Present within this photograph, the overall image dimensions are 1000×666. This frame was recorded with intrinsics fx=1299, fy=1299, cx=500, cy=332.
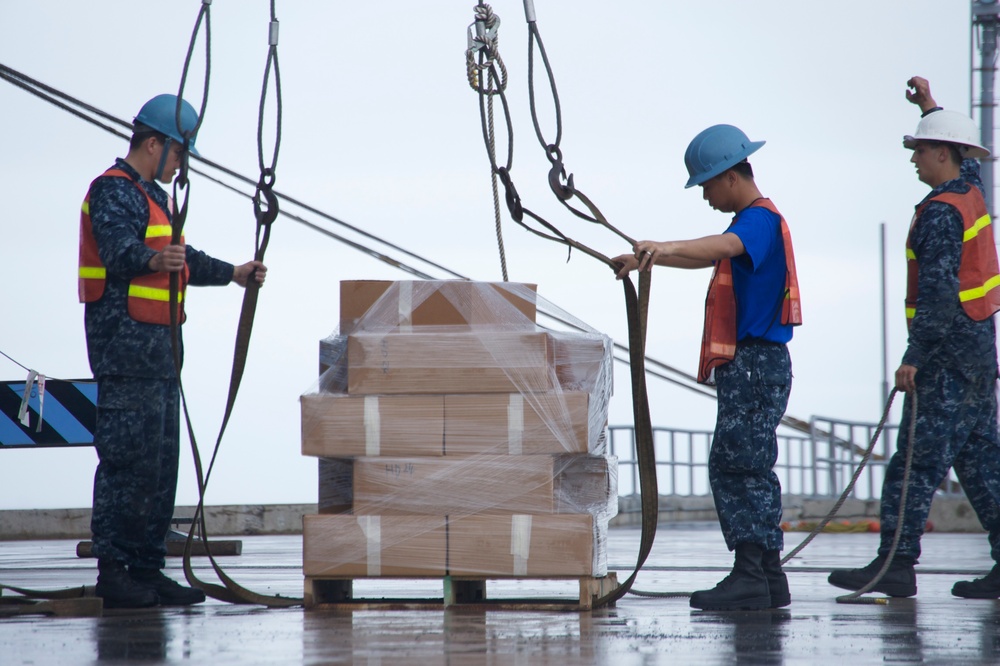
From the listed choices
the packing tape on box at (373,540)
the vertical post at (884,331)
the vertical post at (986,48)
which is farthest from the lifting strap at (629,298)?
the vertical post at (884,331)

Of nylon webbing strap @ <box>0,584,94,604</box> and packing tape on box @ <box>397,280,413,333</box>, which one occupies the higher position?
packing tape on box @ <box>397,280,413,333</box>

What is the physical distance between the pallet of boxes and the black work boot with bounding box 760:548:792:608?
2.07ft

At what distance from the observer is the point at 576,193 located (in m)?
4.62

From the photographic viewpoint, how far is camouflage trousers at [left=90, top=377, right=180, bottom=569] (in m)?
5.02

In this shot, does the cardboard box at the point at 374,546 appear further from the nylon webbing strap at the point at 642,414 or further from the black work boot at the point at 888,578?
the black work boot at the point at 888,578

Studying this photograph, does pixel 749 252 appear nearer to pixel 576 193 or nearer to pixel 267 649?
pixel 576 193

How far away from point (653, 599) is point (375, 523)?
1.25 m

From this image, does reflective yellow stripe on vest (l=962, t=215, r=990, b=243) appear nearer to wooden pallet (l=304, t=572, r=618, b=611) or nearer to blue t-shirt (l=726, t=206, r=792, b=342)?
→ blue t-shirt (l=726, t=206, r=792, b=342)

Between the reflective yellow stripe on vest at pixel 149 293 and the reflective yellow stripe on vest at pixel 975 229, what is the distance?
127 inches

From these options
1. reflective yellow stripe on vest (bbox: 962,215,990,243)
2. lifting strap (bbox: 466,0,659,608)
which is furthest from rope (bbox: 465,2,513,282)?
reflective yellow stripe on vest (bbox: 962,215,990,243)

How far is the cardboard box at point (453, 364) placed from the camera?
4820 mm

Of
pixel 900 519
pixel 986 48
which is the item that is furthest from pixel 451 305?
pixel 986 48

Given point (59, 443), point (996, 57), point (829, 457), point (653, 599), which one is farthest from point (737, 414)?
point (829, 457)

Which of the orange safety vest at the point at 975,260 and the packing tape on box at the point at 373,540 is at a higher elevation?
the orange safety vest at the point at 975,260
